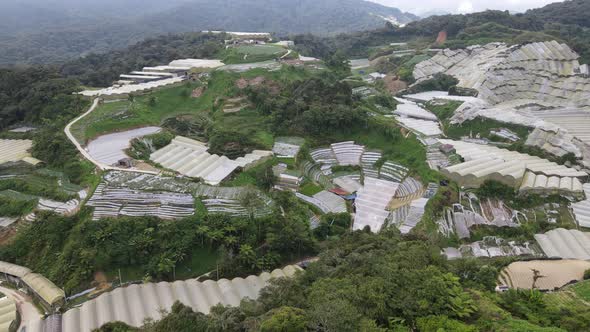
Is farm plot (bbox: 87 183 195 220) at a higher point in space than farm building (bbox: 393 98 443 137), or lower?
lower

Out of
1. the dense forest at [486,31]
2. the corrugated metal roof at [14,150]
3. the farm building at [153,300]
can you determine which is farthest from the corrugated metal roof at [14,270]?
the dense forest at [486,31]

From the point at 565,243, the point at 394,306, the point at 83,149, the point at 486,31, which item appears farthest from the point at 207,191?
the point at 486,31

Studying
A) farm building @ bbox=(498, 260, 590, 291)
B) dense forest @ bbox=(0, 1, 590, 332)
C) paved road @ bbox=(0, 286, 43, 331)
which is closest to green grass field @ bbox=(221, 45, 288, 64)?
dense forest @ bbox=(0, 1, 590, 332)

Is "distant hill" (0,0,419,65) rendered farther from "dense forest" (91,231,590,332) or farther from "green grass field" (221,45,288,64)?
"dense forest" (91,231,590,332)

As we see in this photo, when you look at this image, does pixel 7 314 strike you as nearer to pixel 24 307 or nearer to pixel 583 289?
pixel 24 307

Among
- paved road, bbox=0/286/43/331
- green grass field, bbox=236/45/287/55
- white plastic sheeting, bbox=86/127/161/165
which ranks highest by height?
green grass field, bbox=236/45/287/55

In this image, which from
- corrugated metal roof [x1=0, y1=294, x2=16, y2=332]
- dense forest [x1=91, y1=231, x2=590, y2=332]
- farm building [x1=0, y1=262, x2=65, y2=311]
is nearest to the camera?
dense forest [x1=91, y1=231, x2=590, y2=332]

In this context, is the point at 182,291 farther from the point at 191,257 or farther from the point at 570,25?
the point at 570,25
